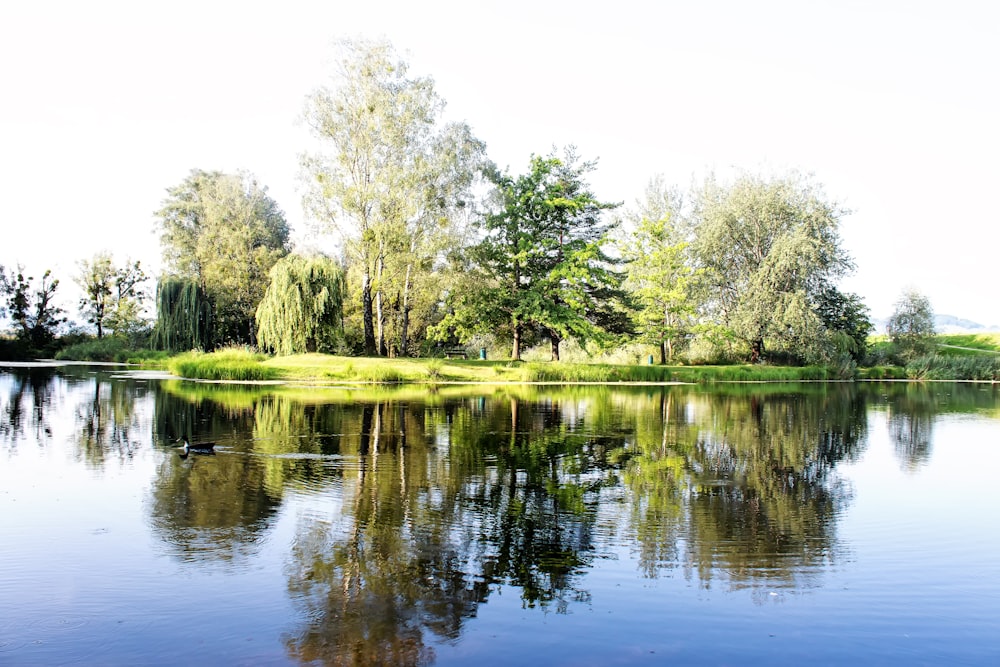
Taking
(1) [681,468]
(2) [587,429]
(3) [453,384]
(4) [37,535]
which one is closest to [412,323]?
(3) [453,384]

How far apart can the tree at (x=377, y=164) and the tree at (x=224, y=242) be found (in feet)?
43.7

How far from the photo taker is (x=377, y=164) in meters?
35.5

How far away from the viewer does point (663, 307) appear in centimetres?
4250

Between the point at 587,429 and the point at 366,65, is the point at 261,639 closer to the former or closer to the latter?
the point at 587,429

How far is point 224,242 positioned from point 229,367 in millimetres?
18088

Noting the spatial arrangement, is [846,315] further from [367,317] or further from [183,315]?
[183,315]

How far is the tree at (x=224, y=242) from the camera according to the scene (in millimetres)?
46562

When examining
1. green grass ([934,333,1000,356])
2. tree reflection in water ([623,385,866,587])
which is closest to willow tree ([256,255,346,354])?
tree reflection in water ([623,385,866,587])

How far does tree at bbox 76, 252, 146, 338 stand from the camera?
2354 inches

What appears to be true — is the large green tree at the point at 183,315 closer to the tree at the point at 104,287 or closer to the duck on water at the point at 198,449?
the tree at the point at 104,287

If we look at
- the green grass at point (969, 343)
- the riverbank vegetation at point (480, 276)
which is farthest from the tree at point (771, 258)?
the green grass at point (969, 343)

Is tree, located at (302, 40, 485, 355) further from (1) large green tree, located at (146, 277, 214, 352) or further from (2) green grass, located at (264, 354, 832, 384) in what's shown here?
(1) large green tree, located at (146, 277, 214, 352)

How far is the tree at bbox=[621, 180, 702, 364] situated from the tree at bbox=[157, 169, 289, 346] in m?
23.4

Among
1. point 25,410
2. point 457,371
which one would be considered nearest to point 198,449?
Result: point 25,410
